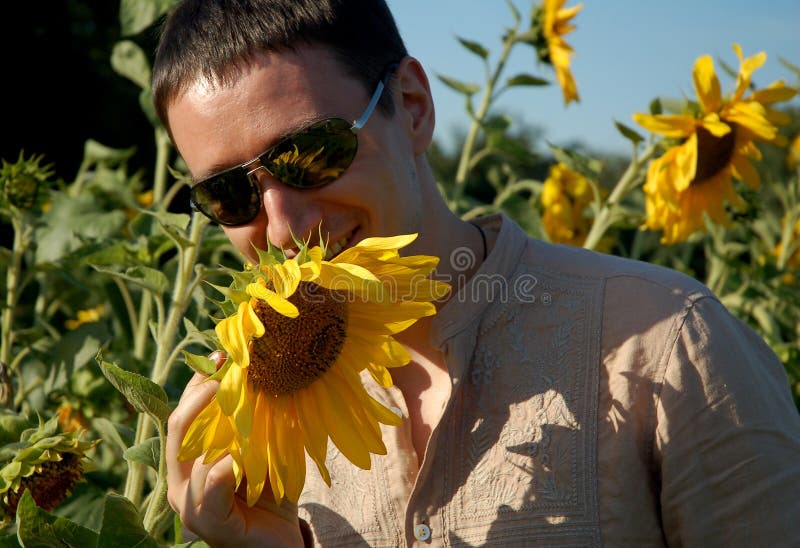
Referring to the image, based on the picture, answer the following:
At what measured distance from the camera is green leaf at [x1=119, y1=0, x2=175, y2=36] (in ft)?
6.00

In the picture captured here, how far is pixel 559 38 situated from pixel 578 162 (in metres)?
0.55

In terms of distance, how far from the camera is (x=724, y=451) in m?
1.05

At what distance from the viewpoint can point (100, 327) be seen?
1.60m

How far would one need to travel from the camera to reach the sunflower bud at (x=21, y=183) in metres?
1.62

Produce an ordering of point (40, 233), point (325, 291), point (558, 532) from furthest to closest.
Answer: point (40, 233) < point (558, 532) < point (325, 291)

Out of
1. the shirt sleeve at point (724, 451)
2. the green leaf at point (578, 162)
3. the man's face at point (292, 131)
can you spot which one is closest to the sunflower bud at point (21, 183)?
the man's face at point (292, 131)

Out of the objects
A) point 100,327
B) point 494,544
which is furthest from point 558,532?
point 100,327

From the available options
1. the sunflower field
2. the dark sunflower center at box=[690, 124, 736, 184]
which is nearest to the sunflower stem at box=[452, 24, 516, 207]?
the sunflower field

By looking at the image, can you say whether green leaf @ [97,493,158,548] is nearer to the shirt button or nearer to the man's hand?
the man's hand

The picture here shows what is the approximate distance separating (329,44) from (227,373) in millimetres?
515

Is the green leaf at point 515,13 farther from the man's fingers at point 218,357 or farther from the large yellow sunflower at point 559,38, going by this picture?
the man's fingers at point 218,357

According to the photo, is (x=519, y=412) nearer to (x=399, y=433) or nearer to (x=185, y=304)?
(x=399, y=433)

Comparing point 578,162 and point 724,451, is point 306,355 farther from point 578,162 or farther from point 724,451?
point 578,162

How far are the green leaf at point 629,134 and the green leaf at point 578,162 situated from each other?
0.09 metres
